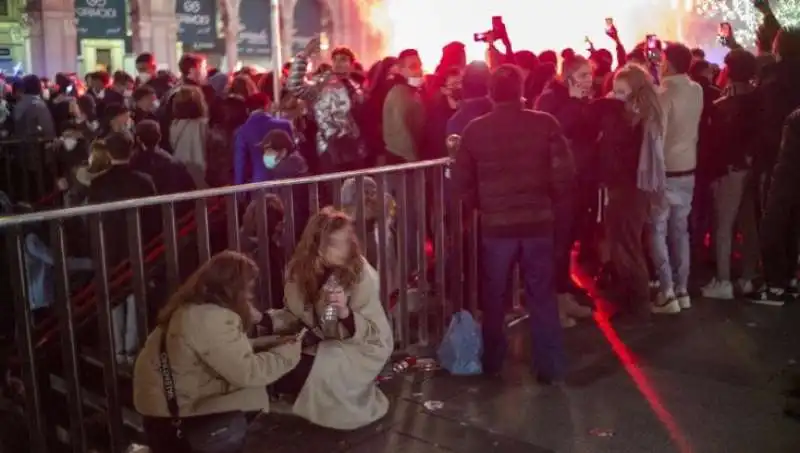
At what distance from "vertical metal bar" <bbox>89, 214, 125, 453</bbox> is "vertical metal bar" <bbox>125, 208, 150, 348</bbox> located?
15 centimetres

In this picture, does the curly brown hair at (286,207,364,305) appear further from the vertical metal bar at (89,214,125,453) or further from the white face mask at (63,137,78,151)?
the white face mask at (63,137,78,151)

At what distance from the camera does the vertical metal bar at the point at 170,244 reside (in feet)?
14.8

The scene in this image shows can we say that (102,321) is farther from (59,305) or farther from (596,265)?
(596,265)

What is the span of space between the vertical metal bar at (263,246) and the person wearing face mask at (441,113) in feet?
8.64

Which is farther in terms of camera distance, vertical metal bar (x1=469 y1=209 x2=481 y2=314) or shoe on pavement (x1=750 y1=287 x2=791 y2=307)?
shoe on pavement (x1=750 y1=287 x2=791 y2=307)

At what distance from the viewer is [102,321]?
433 centimetres

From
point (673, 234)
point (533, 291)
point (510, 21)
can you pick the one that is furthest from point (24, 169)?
point (510, 21)

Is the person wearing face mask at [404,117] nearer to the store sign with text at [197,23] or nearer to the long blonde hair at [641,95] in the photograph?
the long blonde hair at [641,95]

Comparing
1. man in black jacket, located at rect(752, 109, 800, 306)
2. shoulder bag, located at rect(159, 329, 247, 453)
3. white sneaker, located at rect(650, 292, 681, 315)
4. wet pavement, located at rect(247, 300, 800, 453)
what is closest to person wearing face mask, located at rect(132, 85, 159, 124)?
wet pavement, located at rect(247, 300, 800, 453)

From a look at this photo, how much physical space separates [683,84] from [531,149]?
238 centimetres

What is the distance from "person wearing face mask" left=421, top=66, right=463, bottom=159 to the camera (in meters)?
7.43

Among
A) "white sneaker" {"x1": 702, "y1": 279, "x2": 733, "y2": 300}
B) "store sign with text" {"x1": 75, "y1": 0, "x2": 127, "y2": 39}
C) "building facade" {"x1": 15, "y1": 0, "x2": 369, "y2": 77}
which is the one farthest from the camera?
"store sign with text" {"x1": 75, "y1": 0, "x2": 127, "y2": 39}

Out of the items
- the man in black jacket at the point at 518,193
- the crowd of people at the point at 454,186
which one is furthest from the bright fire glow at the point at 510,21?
the man in black jacket at the point at 518,193

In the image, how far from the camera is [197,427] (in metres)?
4.07
